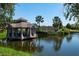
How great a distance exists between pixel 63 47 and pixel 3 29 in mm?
592

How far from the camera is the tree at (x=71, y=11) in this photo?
2.63m

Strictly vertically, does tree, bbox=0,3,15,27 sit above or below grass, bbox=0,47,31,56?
above

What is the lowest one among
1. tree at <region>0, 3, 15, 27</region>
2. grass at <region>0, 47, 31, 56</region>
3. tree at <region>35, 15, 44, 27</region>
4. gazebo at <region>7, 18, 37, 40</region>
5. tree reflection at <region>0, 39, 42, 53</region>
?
grass at <region>0, 47, 31, 56</region>

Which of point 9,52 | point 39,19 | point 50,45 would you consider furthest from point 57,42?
point 9,52

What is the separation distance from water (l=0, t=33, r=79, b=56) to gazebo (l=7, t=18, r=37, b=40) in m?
0.05

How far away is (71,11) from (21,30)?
0.51 meters

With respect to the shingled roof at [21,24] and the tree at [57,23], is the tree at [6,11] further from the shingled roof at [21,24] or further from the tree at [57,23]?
the tree at [57,23]

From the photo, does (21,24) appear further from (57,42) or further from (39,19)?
(57,42)

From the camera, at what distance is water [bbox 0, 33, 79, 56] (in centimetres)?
261

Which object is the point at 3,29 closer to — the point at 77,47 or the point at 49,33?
the point at 49,33

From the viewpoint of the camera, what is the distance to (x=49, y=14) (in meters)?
2.63

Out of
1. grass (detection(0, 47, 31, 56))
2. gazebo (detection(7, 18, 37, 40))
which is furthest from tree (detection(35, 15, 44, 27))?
grass (detection(0, 47, 31, 56))

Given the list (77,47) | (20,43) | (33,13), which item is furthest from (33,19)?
(77,47)

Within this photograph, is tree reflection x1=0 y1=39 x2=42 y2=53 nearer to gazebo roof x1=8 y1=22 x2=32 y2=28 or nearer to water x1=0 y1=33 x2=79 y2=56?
water x1=0 y1=33 x2=79 y2=56
